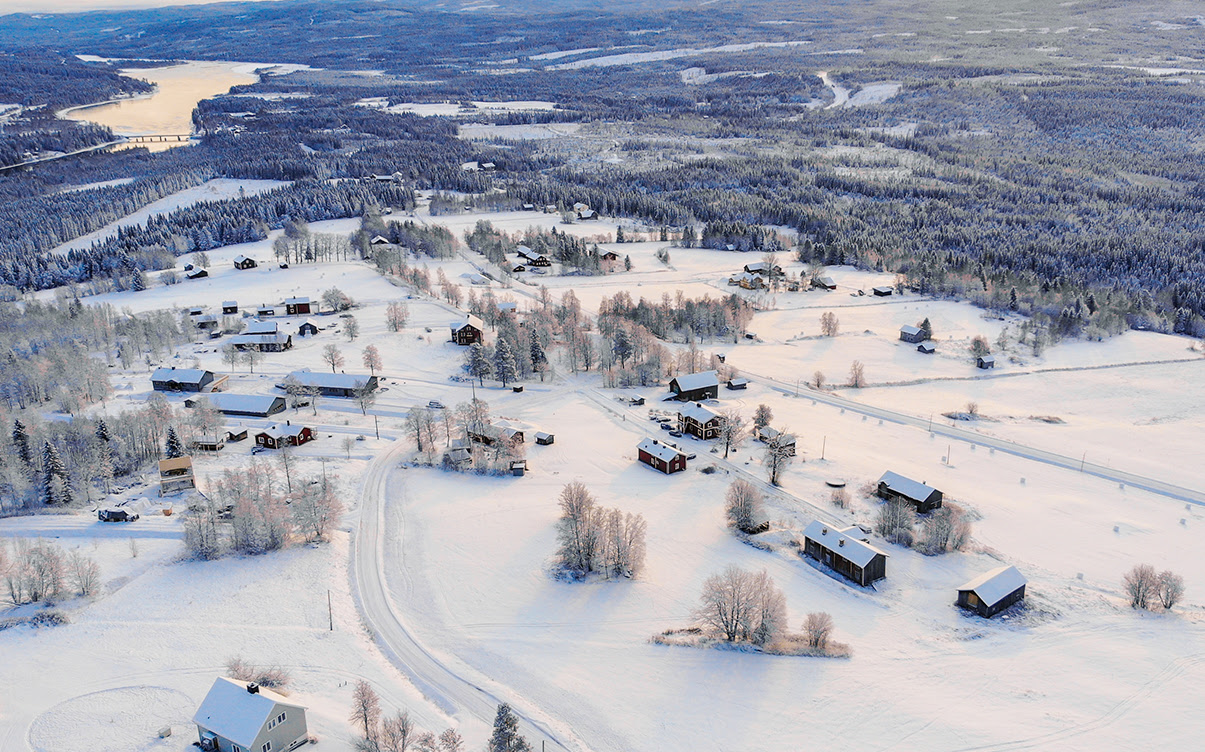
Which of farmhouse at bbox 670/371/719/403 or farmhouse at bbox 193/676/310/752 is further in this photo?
farmhouse at bbox 670/371/719/403

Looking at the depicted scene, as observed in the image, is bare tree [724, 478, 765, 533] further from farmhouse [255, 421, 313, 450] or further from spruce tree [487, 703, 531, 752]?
farmhouse [255, 421, 313, 450]

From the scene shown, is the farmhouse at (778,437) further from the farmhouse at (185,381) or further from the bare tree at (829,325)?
the farmhouse at (185,381)

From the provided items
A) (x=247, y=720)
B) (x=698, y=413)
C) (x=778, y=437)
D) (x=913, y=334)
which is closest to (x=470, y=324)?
(x=698, y=413)

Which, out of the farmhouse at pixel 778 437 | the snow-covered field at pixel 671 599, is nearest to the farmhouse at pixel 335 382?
the snow-covered field at pixel 671 599

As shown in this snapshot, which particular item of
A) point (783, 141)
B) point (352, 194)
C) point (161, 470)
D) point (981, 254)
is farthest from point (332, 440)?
point (783, 141)

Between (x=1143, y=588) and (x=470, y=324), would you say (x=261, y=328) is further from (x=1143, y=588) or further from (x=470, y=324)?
(x=1143, y=588)

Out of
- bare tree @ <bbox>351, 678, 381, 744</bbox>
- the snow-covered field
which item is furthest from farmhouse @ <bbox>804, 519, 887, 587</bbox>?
bare tree @ <bbox>351, 678, 381, 744</bbox>

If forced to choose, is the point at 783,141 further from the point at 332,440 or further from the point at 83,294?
the point at 332,440
